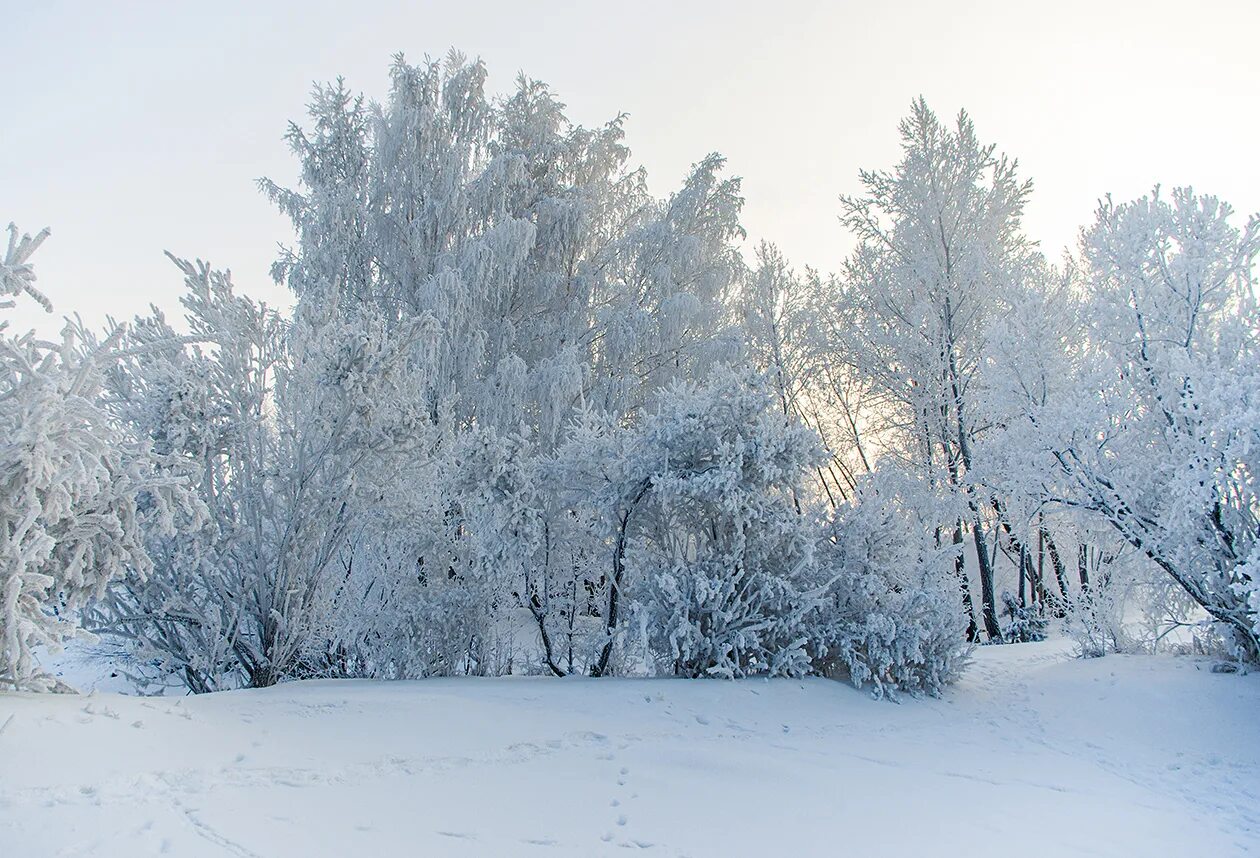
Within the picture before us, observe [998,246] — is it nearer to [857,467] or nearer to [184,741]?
[857,467]

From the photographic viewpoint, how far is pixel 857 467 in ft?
48.2

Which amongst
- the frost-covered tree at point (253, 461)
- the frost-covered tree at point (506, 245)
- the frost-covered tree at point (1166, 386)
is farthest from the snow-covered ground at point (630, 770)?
the frost-covered tree at point (506, 245)

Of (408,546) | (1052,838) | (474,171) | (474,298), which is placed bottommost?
(1052,838)

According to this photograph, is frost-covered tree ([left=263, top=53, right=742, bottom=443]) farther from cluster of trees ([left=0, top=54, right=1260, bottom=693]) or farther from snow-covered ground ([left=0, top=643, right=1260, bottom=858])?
snow-covered ground ([left=0, top=643, right=1260, bottom=858])

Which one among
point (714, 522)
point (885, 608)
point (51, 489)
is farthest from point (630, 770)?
point (51, 489)

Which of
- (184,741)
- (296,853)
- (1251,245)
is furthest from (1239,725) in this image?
(184,741)

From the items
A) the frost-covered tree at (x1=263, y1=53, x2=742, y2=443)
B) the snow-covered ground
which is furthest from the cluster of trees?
the frost-covered tree at (x1=263, y1=53, x2=742, y2=443)

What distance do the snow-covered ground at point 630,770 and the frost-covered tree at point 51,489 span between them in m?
0.45

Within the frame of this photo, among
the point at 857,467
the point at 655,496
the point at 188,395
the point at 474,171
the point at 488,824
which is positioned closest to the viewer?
the point at 488,824

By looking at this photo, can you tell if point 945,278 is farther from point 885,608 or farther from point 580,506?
point 580,506

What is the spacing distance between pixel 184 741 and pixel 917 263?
11.0 m

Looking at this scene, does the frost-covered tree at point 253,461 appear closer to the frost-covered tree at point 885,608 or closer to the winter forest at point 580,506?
the winter forest at point 580,506

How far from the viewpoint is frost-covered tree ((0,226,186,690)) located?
3850 millimetres

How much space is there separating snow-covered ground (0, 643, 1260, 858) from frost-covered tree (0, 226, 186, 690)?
1.47 ft
